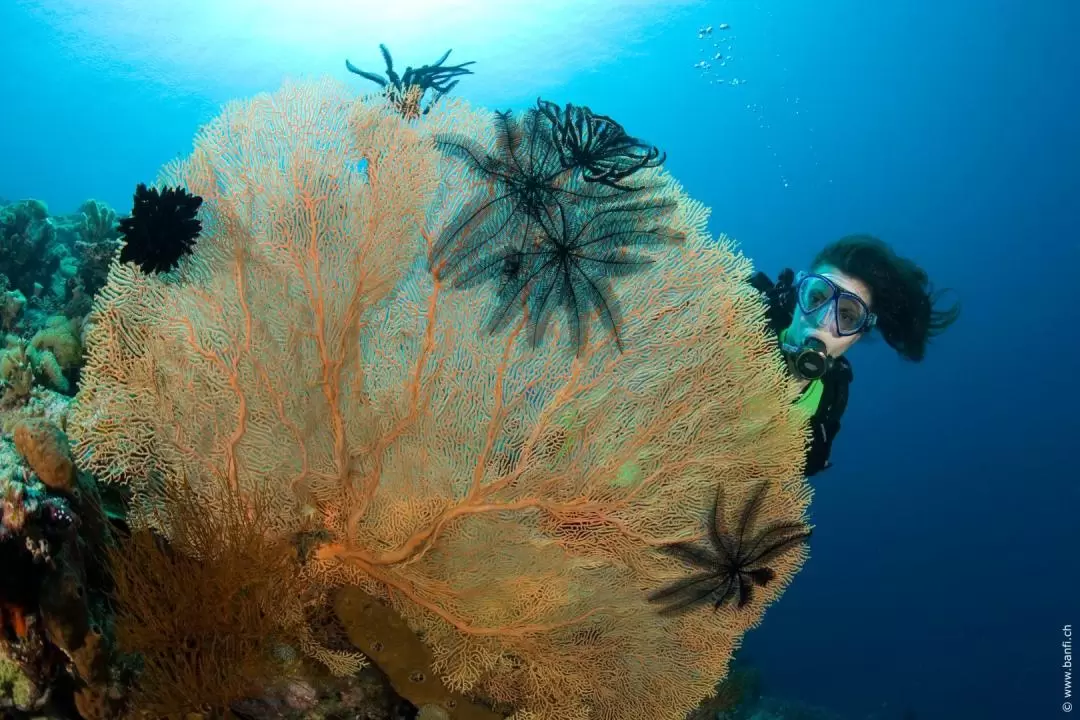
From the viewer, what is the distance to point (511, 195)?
3305 millimetres

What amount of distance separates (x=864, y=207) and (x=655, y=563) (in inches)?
3155

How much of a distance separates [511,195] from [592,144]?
55cm

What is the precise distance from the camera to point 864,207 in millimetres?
71000

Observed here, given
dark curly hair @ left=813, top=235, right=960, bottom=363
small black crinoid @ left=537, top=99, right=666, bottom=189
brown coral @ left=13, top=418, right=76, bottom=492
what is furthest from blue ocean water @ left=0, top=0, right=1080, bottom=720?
brown coral @ left=13, top=418, right=76, bottom=492

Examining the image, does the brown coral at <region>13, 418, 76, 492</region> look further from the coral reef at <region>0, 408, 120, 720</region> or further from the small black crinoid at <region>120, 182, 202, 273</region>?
the small black crinoid at <region>120, 182, 202, 273</region>

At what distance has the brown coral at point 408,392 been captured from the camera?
11.2 feet

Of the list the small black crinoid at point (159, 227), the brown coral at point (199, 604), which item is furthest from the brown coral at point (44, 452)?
the small black crinoid at point (159, 227)

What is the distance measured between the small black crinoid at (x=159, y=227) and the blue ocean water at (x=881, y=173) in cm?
4284

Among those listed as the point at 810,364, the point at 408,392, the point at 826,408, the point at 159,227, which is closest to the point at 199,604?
the point at 408,392

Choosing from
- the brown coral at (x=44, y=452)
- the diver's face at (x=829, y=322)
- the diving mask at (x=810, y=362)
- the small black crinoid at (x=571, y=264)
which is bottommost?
the brown coral at (x=44, y=452)

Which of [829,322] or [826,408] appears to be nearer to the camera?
[829,322]

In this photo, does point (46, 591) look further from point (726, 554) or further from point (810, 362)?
point (810, 362)

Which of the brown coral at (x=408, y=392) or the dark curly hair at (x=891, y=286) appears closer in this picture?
the brown coral at (x=408, y=392)

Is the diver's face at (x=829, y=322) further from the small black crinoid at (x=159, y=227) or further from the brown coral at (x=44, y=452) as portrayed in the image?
the brown coral at (x=44, y=452)
